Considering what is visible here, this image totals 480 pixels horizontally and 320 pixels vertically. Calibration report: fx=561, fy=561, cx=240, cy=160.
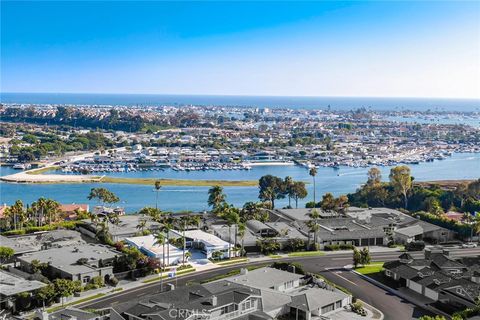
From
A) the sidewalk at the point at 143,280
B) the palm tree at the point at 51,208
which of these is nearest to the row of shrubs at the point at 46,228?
the palm tree at the point at 51,208

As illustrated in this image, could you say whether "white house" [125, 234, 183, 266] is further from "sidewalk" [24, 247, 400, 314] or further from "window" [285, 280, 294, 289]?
"window" [285, 280, 294, 289]

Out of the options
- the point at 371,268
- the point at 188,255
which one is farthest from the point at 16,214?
the point at 371,268

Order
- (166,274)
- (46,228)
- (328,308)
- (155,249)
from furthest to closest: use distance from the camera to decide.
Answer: (46,228)
(155,249)
(166,274)
(328,308)

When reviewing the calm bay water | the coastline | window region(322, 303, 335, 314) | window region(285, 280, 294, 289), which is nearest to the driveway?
window region(322, 303, 335, 314)

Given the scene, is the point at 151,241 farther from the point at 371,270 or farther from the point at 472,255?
the point at 472,255

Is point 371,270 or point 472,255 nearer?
point 371,270

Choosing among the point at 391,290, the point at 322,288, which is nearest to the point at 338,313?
the point at 322,288

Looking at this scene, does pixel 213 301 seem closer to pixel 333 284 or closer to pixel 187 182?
pixel 333 284
